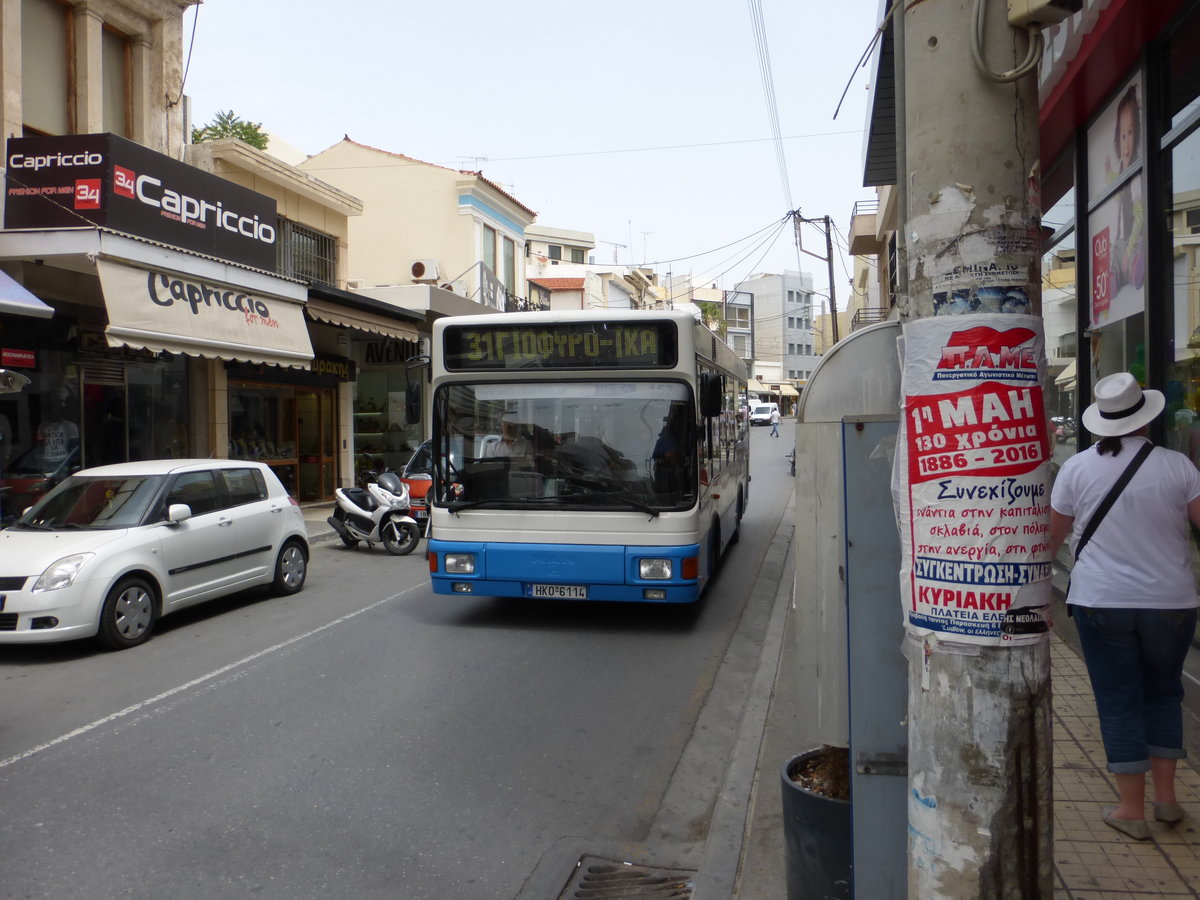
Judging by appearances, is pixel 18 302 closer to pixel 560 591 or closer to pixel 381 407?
pixel 560 591

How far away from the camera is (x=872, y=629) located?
304 centimetres

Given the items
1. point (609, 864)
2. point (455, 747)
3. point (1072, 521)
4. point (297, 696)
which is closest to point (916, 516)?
point (1072, 521)

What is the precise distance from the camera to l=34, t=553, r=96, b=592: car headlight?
761 cm

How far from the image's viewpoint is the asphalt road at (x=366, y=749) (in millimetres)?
4195

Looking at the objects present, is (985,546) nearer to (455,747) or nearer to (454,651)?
(455,747)

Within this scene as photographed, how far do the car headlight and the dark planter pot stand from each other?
6468 mm

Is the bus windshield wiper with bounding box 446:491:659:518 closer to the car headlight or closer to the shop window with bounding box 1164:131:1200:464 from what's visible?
the car headlight

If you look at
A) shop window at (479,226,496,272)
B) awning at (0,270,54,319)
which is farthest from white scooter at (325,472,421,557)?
shop window at (479,226,496,272)

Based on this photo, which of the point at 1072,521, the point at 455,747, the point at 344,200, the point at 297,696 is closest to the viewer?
the point at 1072,521

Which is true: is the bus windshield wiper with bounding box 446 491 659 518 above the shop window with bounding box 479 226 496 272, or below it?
below

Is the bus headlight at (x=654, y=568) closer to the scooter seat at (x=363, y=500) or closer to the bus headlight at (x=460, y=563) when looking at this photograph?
the bus headlight at (x=460, y=563)

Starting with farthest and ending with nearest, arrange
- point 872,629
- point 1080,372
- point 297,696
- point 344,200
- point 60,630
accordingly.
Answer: point 344,200 → point 1080,372 → point 60,630 → point 297,696 → point 872,629

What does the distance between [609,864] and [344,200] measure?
1970 cm

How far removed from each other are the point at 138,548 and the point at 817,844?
6928mm
